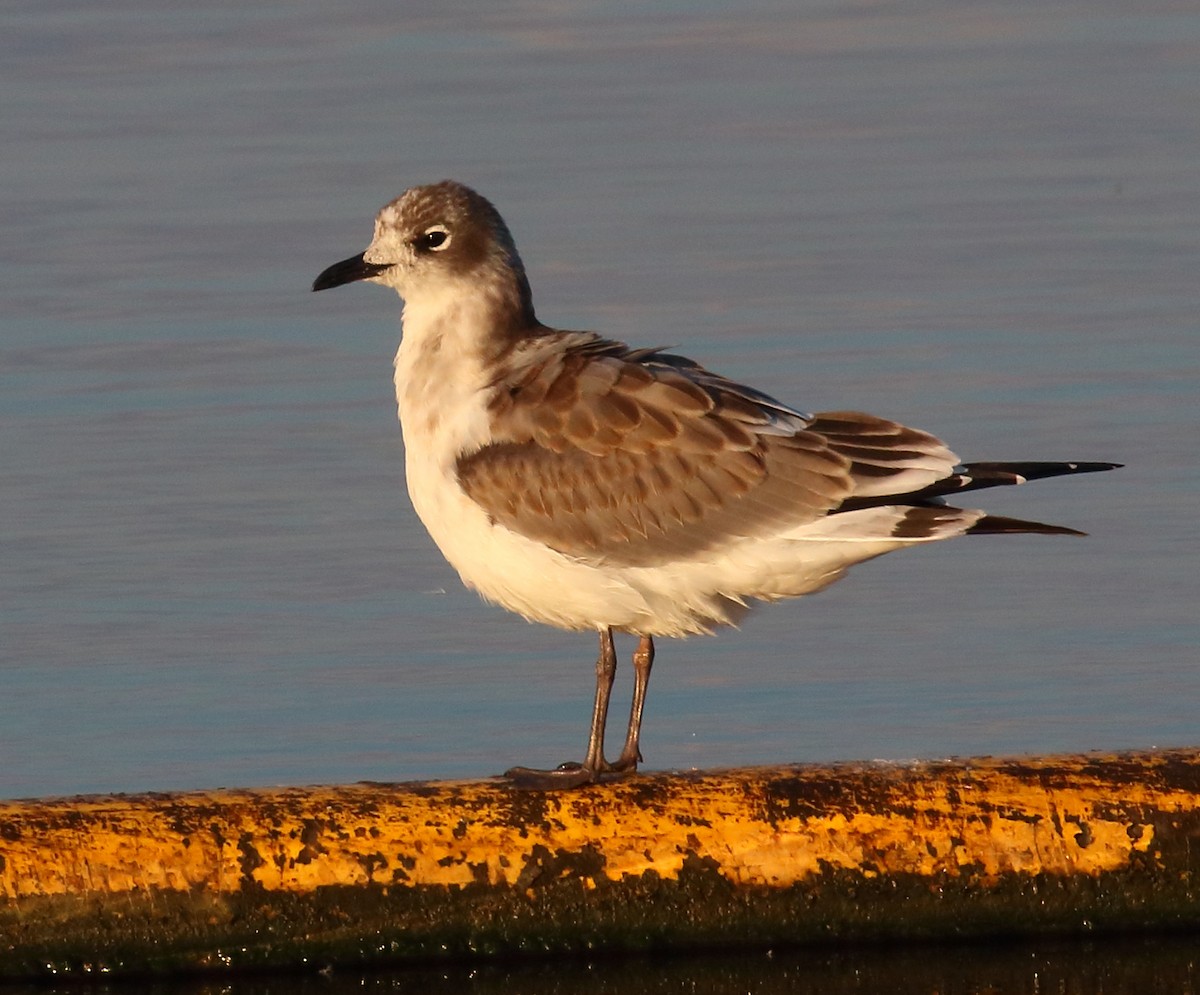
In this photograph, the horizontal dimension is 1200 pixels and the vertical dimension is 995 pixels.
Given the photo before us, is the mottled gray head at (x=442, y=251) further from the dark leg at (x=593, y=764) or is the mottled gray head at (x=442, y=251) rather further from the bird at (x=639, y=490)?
the dark leg at (x=593, y=764)

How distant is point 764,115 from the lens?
21.2m

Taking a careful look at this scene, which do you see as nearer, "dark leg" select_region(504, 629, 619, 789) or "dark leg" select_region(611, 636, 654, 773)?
"dark leg" select_region(504, 629, 619, 789)

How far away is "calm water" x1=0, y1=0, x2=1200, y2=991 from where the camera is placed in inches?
431

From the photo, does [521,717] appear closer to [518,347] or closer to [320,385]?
[518,347]

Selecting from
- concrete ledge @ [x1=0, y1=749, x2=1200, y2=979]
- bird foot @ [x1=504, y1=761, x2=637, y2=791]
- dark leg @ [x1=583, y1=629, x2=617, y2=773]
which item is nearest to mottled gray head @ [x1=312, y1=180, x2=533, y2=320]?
dark leg @ [x1=583, y1=629, x2=617, y2=773]

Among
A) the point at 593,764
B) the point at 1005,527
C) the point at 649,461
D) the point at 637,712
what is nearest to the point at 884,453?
the point at 1005,527

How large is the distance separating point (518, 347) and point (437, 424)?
45cm

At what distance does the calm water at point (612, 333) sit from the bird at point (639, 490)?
4.39 ft

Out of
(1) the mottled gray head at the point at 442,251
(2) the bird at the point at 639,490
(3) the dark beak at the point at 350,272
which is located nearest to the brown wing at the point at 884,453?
(2) the bird at the point at 639,490

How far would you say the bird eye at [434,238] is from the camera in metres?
9.62

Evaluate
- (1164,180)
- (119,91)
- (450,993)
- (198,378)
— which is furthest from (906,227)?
(450,993)

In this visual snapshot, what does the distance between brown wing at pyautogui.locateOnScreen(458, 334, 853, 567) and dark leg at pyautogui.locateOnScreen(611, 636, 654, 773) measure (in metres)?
0.44

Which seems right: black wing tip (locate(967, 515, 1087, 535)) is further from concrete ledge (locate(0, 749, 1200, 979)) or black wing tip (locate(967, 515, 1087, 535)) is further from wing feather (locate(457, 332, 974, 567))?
concrete ledge (locate(0, 749, 1200, 979))

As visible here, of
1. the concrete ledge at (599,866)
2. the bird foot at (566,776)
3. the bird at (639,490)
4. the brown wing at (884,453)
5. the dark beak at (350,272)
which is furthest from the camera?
the dark beak at (350,272)
